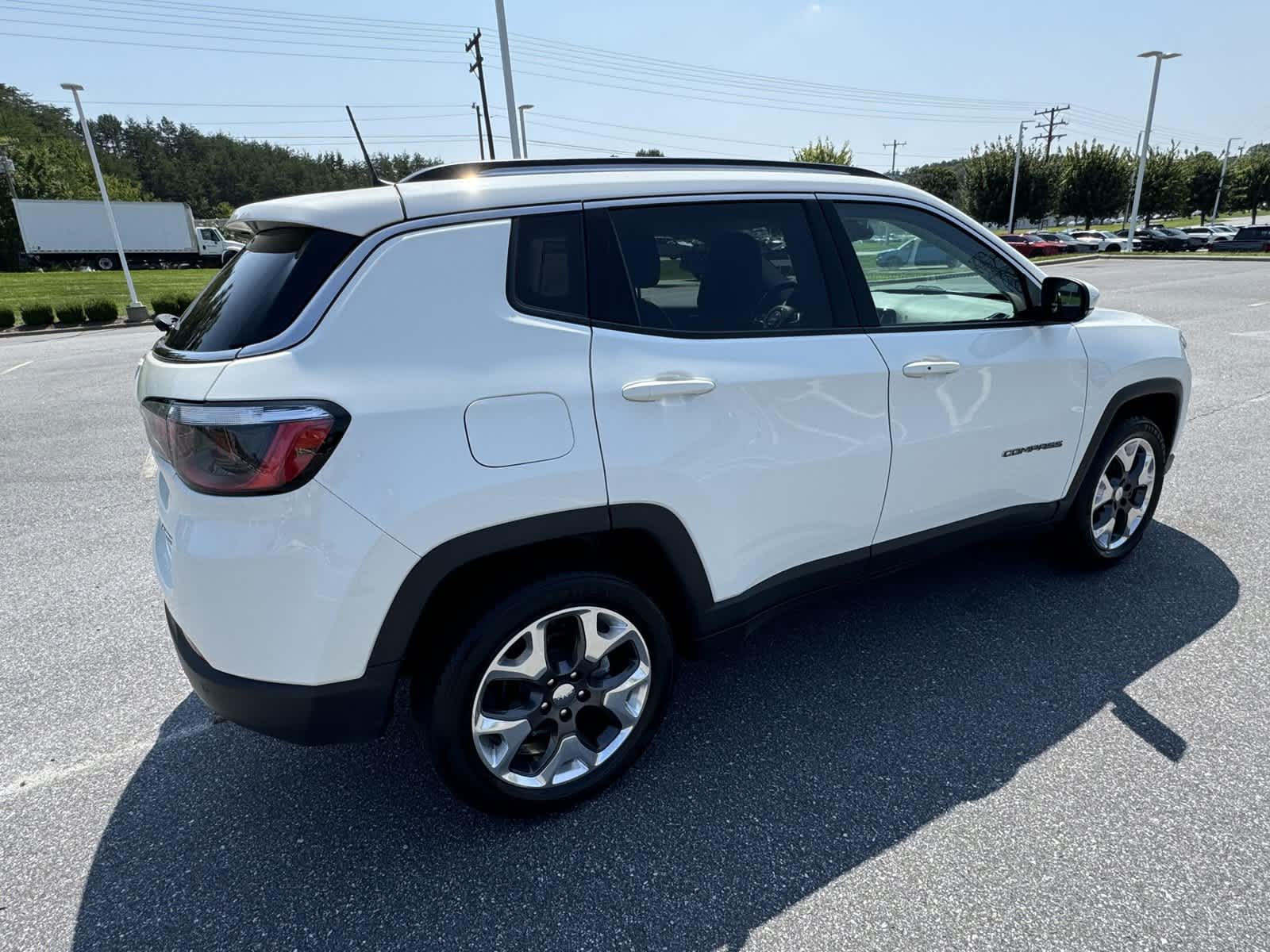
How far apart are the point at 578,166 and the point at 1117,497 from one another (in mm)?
3019

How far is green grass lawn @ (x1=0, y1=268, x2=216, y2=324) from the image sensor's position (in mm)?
25266

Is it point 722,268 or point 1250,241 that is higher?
point 722,268

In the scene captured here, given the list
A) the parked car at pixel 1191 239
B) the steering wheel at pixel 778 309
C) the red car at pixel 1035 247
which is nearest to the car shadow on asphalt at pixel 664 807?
the steering wheel at pixel 778 309

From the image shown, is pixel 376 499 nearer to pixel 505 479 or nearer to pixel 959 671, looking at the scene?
pixel 505 479

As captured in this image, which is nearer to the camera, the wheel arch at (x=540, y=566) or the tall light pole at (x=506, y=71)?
the wheel arch at (x=540, y=566)

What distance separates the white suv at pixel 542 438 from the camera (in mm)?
1761

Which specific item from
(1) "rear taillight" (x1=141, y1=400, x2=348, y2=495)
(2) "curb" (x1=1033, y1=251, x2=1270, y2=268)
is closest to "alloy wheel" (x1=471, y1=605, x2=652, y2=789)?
(1) "rear taillight" (x1=141, y1=400, x2=348, y2=495)

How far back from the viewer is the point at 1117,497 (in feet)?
11.7

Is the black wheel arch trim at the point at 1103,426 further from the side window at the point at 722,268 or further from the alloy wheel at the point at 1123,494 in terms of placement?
the side window at the point at 722,268

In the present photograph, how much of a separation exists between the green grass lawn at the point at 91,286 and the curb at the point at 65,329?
6.58ft

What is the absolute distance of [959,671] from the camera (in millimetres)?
2900

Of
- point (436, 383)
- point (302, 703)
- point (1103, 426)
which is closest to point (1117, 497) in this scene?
point (1103, 426)

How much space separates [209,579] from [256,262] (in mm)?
895

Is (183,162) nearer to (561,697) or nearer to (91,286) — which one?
(91,286)
